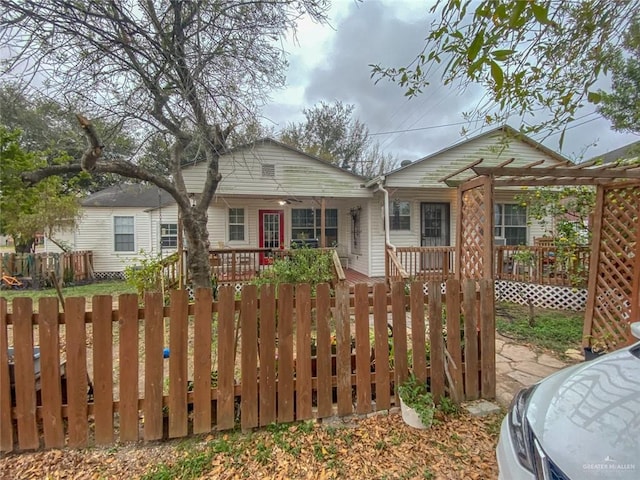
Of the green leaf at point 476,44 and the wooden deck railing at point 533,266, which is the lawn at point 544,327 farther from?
the green leaf at point 476,44

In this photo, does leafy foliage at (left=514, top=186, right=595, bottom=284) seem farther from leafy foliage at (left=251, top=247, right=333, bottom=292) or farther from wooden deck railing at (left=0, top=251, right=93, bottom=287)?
wooden deck railing at (left=0, top=251, right=93, bottom=287)

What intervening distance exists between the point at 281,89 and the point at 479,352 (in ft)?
18.7

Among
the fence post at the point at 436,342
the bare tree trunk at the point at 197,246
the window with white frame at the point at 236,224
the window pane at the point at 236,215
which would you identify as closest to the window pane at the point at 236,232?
the window with white frame at the point at 236,224

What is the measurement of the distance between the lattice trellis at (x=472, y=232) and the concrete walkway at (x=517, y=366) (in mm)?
1211

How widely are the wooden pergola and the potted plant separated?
4.68 ft

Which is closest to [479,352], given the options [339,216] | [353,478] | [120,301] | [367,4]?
[353,478]

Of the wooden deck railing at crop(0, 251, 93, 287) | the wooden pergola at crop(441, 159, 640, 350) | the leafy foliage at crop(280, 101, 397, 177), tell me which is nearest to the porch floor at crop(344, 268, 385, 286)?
the wooden pergola at crop(441, 159, 640, 350)

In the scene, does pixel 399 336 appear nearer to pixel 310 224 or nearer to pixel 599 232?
pixel 599 232

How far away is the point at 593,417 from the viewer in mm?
1415

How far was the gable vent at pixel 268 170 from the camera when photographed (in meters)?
9.44

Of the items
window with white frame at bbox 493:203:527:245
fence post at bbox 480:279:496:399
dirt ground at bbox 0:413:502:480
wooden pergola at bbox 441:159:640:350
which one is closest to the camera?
dirt ground at bbox 0:413:502:480

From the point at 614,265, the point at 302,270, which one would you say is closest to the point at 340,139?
the point at 302,270

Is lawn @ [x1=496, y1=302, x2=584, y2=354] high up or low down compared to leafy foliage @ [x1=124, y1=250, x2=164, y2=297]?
down

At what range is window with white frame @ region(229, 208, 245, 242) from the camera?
11.8 metres
